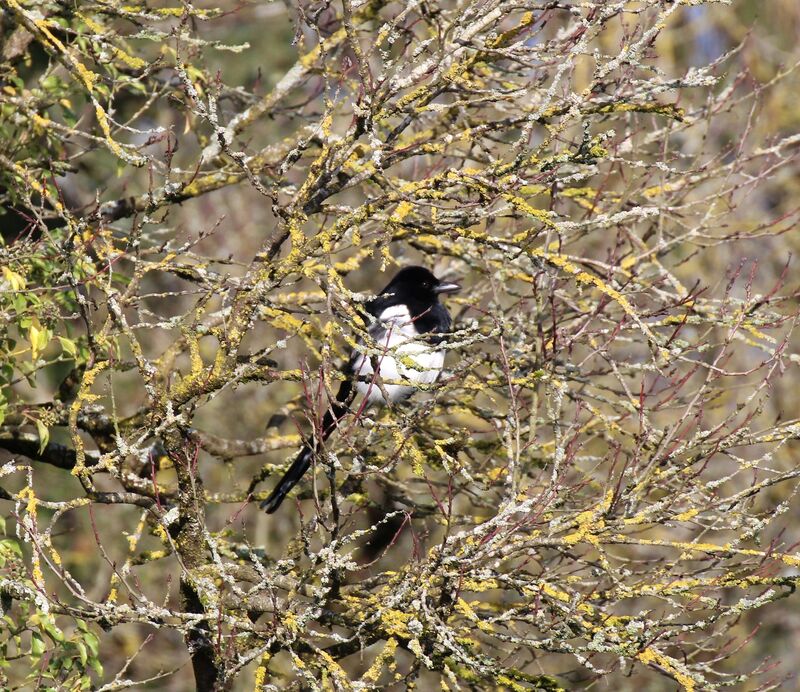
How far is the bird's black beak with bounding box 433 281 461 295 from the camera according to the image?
19.6 feet

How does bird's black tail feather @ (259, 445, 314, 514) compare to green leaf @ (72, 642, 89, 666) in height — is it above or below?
below

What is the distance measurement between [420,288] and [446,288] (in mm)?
183

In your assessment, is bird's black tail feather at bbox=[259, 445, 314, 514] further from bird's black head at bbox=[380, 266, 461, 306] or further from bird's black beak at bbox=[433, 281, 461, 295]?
bird's black beak at bbox=[433, 281, 461, 295]

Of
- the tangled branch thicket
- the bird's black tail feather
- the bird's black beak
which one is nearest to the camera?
the tangled branch thicket

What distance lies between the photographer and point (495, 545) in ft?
12.2

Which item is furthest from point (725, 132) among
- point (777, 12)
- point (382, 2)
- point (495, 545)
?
point (495, 545)

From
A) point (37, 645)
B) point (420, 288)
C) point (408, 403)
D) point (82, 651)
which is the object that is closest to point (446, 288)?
point (420, 288)

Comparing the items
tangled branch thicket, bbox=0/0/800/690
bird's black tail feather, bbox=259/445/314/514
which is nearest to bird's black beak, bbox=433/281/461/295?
tangled branch thicket, bbox=0/0/800/690

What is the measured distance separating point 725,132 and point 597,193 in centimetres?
1020

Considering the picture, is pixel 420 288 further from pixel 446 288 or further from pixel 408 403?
pixel 408 403

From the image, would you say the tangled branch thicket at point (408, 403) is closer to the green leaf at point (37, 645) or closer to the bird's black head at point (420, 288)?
the green leaf at point (37, 645)

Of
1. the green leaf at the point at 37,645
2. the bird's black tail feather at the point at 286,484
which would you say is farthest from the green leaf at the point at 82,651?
the bird's black tail feather at the point at 286,484

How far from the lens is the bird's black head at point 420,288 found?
604 centimetres

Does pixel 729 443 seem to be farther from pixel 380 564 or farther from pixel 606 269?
pixel 380 564
